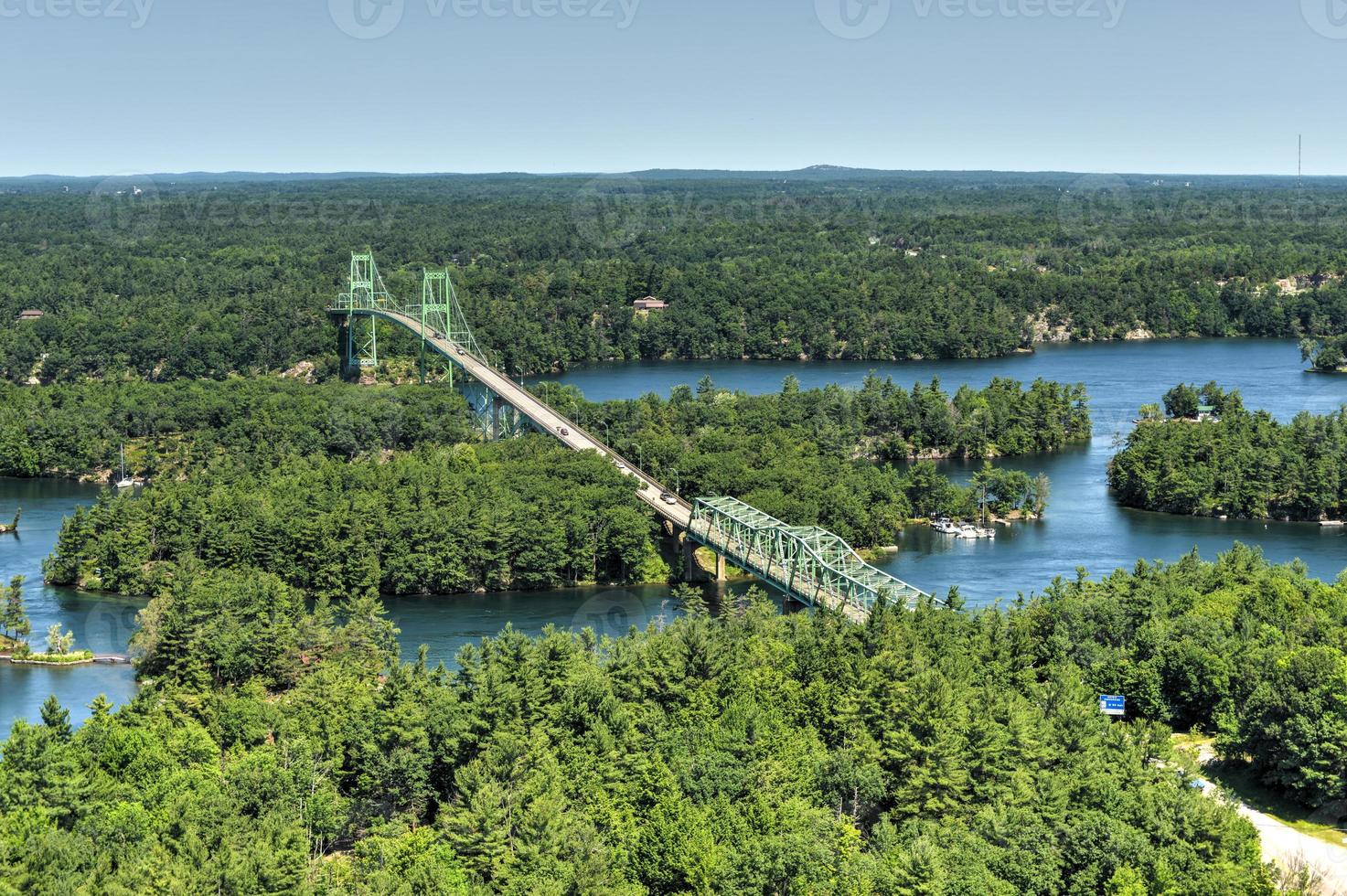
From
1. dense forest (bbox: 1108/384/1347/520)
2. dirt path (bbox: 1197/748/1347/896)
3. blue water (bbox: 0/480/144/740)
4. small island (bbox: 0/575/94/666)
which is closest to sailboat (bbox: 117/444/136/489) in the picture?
blue water (bbox: 0/480/144/740)

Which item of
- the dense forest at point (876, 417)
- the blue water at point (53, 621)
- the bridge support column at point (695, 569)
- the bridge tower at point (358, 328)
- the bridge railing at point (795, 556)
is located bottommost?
the blue water at point (53, 621)

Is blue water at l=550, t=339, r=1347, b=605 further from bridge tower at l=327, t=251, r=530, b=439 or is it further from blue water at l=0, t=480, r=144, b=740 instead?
blue water at l=0, t=480, r=144, b=740

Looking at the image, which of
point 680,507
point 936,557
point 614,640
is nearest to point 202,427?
point 680,507

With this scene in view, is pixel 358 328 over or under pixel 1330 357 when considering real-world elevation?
over

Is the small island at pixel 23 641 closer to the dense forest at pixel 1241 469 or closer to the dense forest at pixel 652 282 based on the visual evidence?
the dense forest at pixel 1241 469

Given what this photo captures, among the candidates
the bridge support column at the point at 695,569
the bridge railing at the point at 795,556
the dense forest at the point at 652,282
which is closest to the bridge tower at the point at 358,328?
the dense forest at the point at 652,282

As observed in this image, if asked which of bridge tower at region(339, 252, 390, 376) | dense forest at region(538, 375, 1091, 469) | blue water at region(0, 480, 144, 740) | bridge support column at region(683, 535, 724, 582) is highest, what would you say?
bridge tower at region(339, 252, 390, 376)

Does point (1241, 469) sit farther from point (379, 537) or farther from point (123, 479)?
point (123, 479)
